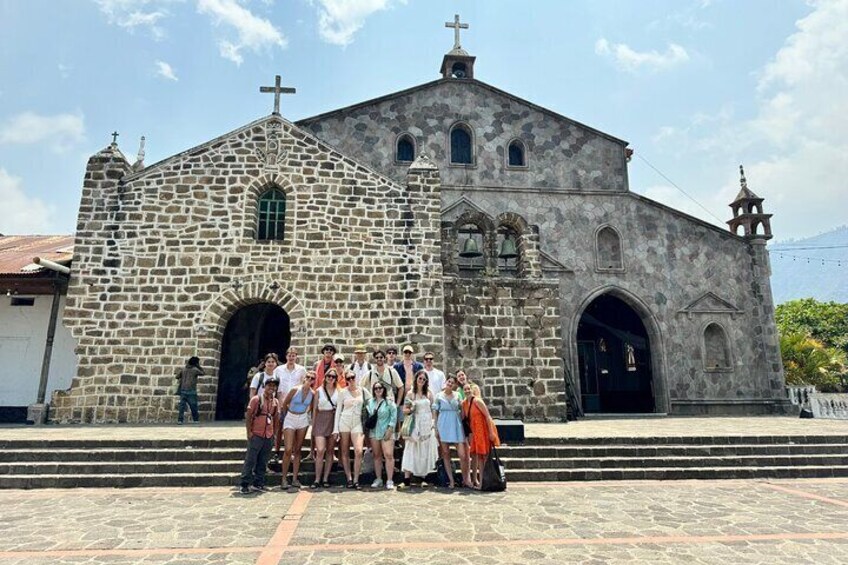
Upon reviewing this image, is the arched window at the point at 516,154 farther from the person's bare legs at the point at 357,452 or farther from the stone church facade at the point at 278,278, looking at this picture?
the person's bare legs at the point at 357,452

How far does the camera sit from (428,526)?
5.38 metres

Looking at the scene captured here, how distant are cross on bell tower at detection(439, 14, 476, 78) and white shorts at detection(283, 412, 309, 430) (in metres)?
16.8

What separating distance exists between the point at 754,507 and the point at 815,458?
3894 mm

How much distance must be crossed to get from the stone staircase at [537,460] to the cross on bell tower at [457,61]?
53.5ft

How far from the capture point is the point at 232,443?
827 centimetres

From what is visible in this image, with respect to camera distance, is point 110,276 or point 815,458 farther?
point 110,276

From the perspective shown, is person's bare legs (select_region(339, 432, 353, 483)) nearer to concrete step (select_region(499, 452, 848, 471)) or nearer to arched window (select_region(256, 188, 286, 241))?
concrete step (select_region(499, 452, 848, 471))

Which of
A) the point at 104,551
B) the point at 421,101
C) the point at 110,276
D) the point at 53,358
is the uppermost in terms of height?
the point at 421,101

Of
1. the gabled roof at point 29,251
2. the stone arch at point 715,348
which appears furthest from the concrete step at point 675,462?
the gabled roof at point 29,251

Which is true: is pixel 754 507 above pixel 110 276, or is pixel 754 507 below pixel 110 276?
below

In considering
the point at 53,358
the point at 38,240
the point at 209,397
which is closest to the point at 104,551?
the point at 209,397

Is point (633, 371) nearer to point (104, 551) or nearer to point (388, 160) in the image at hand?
point (388, 160)

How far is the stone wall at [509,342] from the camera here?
12141 mm

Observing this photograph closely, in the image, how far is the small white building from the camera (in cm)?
1213
